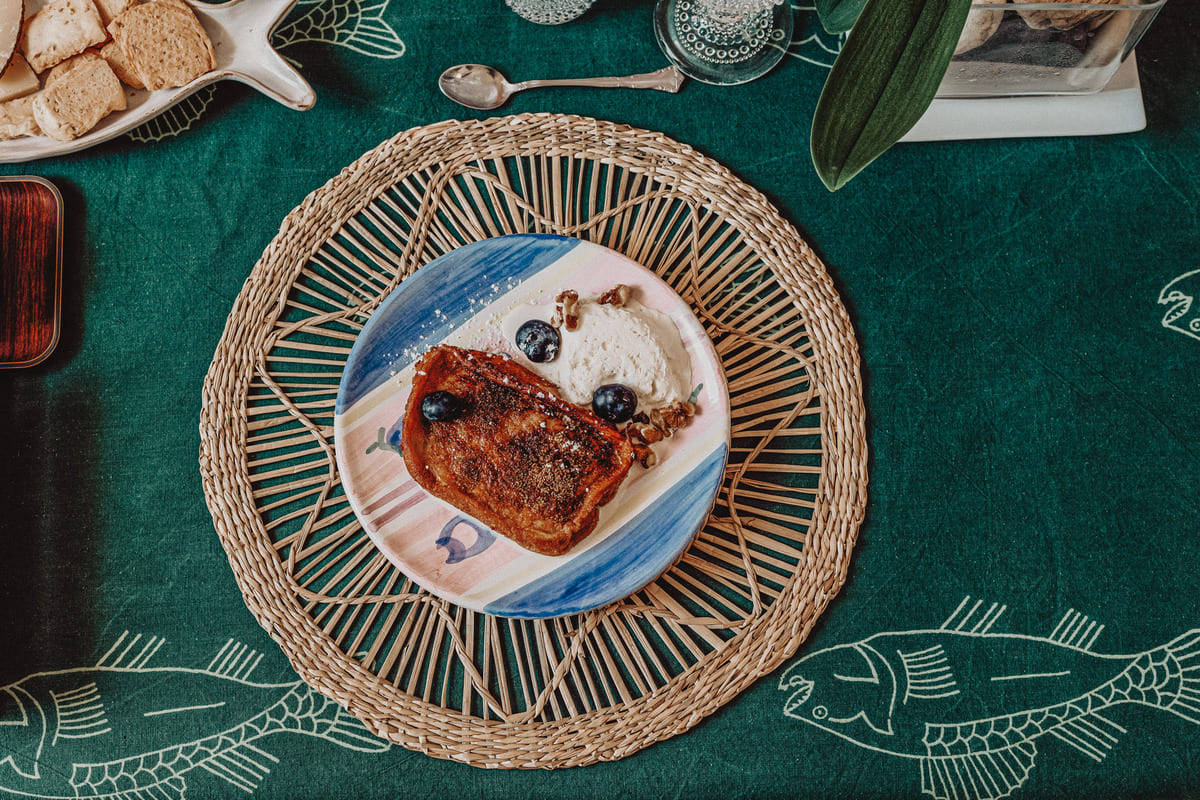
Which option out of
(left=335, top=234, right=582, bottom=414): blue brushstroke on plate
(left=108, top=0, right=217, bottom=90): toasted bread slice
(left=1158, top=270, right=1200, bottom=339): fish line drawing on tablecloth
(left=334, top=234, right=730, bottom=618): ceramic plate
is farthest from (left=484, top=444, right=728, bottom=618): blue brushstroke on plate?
(left=108, top=0, right=217, bottom=90): toasted bread slice

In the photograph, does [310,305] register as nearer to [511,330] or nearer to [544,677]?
[511,330]

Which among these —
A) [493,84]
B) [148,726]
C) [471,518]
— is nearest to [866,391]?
[471,518]

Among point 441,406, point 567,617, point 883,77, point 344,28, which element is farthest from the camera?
point 344,28

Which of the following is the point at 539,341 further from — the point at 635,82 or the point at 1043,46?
the point at 1043,46

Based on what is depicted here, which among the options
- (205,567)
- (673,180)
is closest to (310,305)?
(205,567)

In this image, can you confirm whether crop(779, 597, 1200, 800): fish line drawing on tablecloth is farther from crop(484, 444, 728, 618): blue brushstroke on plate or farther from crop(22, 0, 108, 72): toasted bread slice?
crop(22, 0, 108, 72): toasted bread slice

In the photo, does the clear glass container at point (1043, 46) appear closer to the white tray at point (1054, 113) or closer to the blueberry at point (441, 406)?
the white tray at point (1054, 113)
